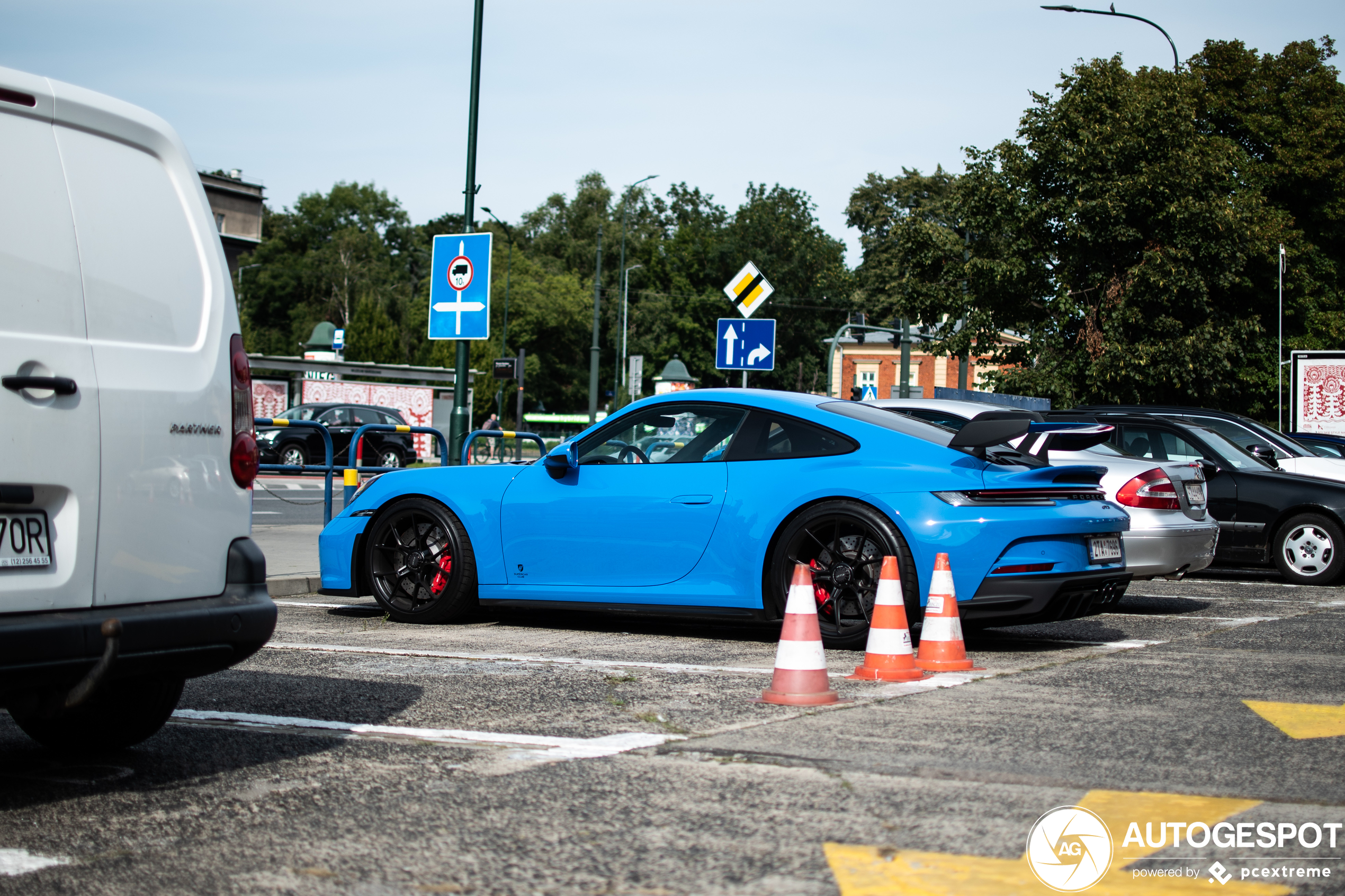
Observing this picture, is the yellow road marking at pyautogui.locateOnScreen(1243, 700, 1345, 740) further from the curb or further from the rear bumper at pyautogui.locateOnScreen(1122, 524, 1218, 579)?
the curb

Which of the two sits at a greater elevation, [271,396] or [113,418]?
[271,396]

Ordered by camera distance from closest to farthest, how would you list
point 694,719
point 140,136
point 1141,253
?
point 140,136
point 694,719
point 1141,253

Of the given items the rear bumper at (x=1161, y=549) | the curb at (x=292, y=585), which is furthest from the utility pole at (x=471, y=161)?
the rear bumper at (x=1161, y=549)

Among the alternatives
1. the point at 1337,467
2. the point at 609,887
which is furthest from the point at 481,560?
the point at 1337,467

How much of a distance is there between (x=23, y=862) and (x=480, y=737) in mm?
1592

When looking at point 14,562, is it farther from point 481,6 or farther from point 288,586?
point 481,6

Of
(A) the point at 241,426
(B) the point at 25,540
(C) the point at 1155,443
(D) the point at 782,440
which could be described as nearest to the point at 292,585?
(D) the point at 782,440

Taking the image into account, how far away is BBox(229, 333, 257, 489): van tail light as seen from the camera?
4020 millimetres

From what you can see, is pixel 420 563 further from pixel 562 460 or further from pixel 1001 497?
pixel 1001 497

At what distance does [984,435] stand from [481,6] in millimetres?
10957

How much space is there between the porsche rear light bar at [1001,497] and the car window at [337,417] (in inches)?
1085

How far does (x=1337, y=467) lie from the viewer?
13164mm

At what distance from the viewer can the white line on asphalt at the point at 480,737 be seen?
13.7ft

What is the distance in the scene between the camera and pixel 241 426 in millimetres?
4055
